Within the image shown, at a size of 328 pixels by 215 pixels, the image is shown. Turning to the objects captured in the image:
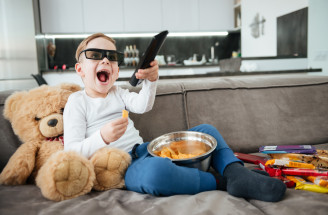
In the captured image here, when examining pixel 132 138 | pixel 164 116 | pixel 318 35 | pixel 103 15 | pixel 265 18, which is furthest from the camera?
pixel 103 15

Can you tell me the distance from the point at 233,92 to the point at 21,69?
3037 millimetres

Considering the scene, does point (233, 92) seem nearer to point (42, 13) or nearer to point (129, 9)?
point (129, 9)

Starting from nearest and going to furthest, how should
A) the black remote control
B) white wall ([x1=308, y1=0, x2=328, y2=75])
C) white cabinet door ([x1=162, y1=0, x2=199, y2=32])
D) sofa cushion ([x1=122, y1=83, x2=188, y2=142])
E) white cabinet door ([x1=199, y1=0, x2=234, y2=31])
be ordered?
the black remote control, sofa cushion ([x1=122, y1=83, x2=188, y2=142]), white wall ([x1=308, y1=0, x2=328, y2=75]), white cabinet door ([x1=162, y1=0, x2=199, y2=32]), white cabinet door ([x1=199, y1=0, x2=234, y2=31])

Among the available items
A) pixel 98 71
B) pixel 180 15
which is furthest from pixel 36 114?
pixel 180 15

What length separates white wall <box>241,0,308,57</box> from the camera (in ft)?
11.3

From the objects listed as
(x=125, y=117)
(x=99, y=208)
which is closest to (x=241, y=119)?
(x=125, y=117)

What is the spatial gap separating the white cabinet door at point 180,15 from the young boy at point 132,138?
3549 millimetres

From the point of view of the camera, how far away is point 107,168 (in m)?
0.87

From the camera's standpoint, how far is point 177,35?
186 inches

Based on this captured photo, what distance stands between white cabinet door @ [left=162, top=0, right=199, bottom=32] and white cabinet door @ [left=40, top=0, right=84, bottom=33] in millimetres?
1496

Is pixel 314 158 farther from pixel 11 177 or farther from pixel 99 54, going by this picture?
pixel 11 177

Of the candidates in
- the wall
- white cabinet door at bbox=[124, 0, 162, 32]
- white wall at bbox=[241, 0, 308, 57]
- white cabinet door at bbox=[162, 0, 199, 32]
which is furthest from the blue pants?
white cabinet door at bbox=[162, 0, 199, 32]

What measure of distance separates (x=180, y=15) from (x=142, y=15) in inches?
27.4

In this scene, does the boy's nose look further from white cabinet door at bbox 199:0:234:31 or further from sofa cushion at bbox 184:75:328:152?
white cabinet door at bbox 199:0:234:31
